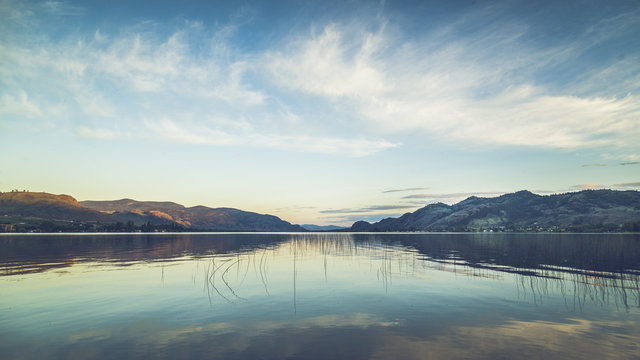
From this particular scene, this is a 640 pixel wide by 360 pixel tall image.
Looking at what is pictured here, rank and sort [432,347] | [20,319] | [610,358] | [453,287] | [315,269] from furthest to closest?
[315,269], [453,287], [20,319], [432,347], [610,358]

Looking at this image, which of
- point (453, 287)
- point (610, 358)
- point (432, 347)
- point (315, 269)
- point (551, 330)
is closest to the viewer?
point (610, 358)

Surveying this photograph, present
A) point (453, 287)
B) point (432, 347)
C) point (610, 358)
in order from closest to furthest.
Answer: point (610, 358) < point (432, 347) < point (453, 287)

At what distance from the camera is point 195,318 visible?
2020 centimetres

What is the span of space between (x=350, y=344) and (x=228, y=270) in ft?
96.0

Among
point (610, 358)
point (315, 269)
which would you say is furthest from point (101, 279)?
point (610, 358)

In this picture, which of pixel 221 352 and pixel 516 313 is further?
pixel 516 313

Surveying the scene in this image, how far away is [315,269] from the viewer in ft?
146

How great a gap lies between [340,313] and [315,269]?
23.2 metres

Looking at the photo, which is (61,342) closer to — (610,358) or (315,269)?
(610,358)

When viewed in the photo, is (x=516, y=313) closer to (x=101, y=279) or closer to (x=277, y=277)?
(x=277, y=277)

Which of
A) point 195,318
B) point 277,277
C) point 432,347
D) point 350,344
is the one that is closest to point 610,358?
point 432,347

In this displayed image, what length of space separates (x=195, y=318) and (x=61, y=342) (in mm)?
6686

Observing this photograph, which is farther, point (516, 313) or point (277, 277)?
point (277, 277)


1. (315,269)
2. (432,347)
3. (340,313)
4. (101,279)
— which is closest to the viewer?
(432,347)
